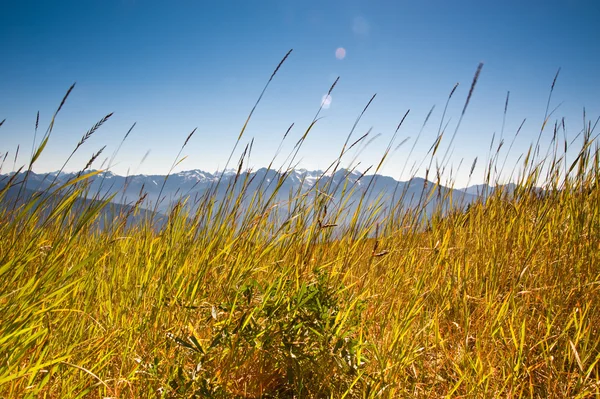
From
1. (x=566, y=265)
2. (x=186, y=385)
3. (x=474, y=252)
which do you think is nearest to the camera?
(x=186, y=385)

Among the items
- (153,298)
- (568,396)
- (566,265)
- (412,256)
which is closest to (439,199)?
(412,256)

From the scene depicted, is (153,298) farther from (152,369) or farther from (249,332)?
(249,332)

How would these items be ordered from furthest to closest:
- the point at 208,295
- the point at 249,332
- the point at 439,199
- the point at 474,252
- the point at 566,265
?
the point at 439,199
the point at 474,252
the point at 566,265
the point at 208,295
the point at 249,332

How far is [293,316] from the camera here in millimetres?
1258

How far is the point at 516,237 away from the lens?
202cm

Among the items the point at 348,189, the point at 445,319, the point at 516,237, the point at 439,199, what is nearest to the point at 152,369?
the point at 445,319

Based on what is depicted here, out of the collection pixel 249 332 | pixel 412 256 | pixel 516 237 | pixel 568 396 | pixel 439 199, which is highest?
pixel 439 199

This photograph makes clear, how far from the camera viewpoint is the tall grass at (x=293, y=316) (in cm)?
112

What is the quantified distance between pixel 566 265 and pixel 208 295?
169cm

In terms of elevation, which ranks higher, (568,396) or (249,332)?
(249,332)

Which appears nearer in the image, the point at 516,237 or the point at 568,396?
the point at 568,396

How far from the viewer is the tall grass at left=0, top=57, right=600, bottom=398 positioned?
3.67 feet

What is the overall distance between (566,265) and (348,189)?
1.19 metres

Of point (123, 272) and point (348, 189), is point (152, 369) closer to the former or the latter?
point (123, 272)
